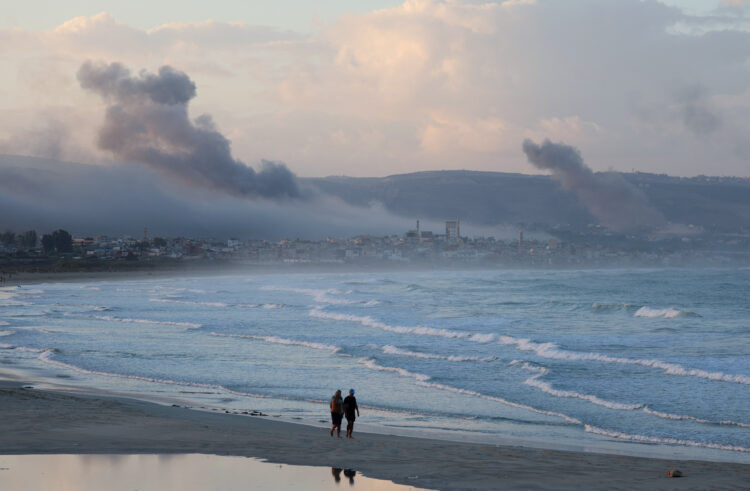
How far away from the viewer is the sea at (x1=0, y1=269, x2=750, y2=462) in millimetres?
18656

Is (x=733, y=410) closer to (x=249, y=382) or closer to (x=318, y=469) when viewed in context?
(x=318, y=469)

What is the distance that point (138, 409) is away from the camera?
772 inches

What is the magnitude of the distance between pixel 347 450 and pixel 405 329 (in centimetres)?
2450

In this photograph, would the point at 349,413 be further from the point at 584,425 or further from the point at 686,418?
the point at 686,418

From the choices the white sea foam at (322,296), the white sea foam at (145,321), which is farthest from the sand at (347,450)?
the white sea foam at (322,296)

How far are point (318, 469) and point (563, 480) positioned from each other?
3833 mm

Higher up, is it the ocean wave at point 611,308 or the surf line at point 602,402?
the ocean wave at point 611,308

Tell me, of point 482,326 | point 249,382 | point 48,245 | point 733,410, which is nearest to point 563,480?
point 733,410

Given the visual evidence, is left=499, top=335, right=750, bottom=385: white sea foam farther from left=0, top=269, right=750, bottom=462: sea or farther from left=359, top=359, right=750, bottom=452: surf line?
left=359, top=359, right=750, bottom=452: surf line

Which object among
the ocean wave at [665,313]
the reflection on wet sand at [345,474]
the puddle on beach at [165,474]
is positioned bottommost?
the reflection on wet sand at [345,474]

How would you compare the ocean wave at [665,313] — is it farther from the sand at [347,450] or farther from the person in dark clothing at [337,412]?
the person in dark clothing at [337,412]

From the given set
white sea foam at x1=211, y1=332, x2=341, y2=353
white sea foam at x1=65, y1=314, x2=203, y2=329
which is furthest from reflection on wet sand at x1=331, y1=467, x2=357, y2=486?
white sea foam at x1=65, y1=314, x2=203, y2=329

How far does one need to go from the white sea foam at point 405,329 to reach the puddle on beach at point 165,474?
2199 cm

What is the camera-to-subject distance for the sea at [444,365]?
61.2ft
